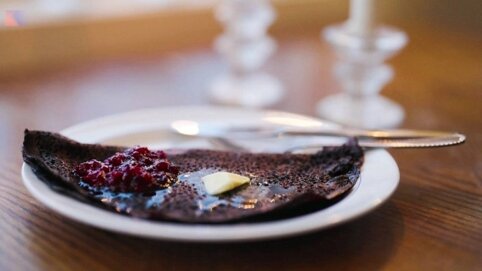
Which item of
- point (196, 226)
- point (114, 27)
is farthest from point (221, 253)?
point (114, 27)

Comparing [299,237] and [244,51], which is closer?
[299,237]

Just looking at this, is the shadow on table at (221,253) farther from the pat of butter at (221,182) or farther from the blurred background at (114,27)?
the blurred background at (114,27)

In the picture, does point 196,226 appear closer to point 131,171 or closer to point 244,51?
point 131,171

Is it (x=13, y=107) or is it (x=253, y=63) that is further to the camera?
(x=253, y=63)

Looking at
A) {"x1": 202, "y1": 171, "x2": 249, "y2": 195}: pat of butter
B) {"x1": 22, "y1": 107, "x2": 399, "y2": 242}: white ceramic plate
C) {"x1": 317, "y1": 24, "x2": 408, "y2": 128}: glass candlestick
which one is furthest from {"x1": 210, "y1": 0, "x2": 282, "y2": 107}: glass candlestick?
{"x1": 202, "y1": 171, "x2": 249, "y2": 195}: pat of butter

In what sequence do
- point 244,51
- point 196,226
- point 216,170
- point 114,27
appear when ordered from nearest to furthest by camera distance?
1. point 196,226
2. point 216,170
3. point 244,51
4. point 114,27

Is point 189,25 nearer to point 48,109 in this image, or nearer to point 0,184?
point 48,109

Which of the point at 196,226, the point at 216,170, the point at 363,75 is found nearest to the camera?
the point at 196,226

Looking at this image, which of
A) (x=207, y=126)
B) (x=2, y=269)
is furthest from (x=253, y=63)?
(x=2, y=269)
